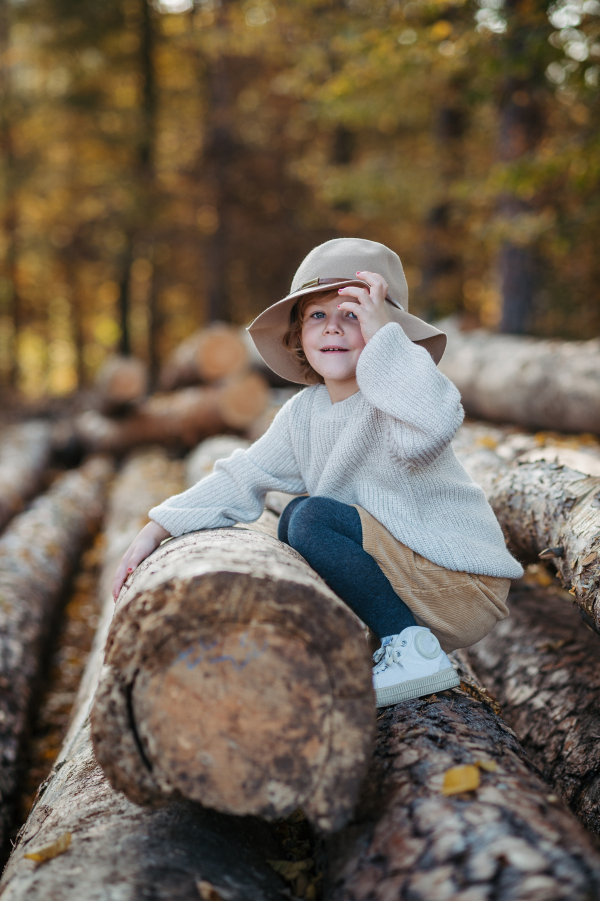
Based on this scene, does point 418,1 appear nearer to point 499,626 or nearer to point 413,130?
point 499,626

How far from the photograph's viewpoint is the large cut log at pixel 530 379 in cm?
490

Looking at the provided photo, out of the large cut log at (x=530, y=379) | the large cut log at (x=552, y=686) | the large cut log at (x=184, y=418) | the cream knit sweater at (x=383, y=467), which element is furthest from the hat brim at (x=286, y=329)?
the large cut log at (x=184, y=418)

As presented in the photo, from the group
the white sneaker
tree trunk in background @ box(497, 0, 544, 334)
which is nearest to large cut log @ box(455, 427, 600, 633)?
the white sneaker

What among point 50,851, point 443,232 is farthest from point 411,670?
point 443,232

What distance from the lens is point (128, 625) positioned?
1499mm

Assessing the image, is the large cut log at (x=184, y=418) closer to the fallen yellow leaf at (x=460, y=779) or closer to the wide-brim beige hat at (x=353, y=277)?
the wide-brim beige hat at (x=353, y=277)

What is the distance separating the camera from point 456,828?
1.33 m

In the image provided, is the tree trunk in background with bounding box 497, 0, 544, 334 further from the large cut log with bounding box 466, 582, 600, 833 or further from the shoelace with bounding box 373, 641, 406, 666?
the shoelace with bounding box 373, 641, 406, 666

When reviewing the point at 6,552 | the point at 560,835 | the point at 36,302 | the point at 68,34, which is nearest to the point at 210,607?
the point at 560,835

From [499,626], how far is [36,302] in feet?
63.5

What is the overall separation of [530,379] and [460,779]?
4583mm

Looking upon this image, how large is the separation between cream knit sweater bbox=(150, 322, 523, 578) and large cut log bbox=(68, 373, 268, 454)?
17.1 feet

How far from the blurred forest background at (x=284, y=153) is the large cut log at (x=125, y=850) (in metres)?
4.53

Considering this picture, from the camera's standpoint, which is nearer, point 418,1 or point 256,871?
point 256,871
